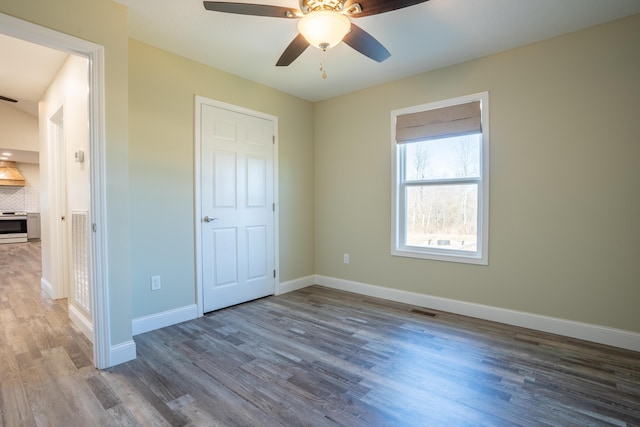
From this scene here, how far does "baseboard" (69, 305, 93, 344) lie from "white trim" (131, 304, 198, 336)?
35cm

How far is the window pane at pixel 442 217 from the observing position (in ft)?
10.4

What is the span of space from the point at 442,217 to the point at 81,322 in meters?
3.72

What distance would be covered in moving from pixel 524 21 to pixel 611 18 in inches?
26.4

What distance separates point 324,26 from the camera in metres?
1.71

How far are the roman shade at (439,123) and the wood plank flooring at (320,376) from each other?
1.91 meters

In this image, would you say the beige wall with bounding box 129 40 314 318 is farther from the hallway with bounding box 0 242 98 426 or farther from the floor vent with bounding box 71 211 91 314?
the hallway with bounding box 0 242 98 426

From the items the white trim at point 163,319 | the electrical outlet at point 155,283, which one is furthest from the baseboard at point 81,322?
the electrical outlet at point 155,283

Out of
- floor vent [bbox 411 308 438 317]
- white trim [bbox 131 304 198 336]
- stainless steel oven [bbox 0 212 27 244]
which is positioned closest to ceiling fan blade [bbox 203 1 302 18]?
white trim [bbox 131 304 198 336]

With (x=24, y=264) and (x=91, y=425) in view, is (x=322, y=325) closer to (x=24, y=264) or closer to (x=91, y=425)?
(x=91, y=425)

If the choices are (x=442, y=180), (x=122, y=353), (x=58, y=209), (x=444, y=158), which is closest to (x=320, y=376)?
(x=122, y=353)

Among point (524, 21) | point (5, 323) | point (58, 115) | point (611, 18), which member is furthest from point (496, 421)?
point (58, 115)

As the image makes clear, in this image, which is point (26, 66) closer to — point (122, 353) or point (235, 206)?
point (235, 206)

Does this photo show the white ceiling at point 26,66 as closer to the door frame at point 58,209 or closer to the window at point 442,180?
the door frame at point 58,209

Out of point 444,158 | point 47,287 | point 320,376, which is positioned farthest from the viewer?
point 47,287
